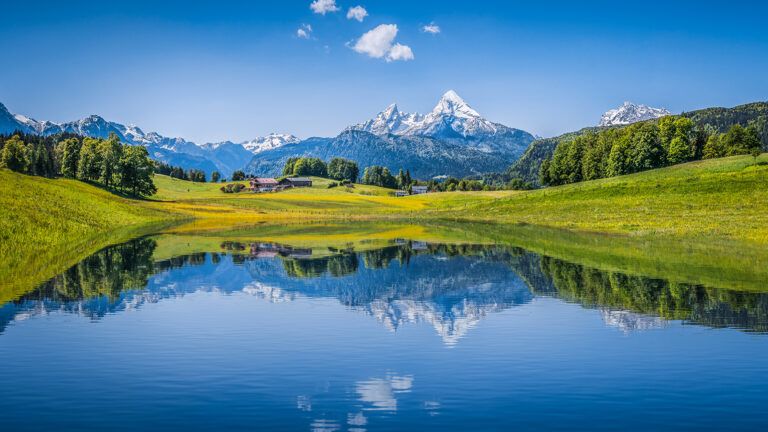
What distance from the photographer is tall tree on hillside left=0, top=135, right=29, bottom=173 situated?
15300 cm

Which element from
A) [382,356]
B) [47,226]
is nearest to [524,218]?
[47,226]

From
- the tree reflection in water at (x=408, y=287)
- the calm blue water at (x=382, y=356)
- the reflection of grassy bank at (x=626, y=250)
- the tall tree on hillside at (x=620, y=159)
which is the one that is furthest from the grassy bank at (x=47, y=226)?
the tall tree on hillside at (x=620, y=159)

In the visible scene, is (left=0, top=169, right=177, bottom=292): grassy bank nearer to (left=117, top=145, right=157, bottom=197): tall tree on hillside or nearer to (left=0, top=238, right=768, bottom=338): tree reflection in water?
(left=0, top=238, right=768, bottom=338): tree reflection in water

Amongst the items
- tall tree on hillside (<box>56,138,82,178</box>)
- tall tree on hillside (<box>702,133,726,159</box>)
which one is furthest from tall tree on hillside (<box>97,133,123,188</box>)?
tall tree on hillside (<box>702,133,726,159</box>)

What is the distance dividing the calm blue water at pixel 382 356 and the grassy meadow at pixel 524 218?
9174 millimetres

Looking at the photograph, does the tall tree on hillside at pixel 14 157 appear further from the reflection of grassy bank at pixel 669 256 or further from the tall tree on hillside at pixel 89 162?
the reflection of grassy bank at pixel 669 256

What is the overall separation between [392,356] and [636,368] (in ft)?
23.8

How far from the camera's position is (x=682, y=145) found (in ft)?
470

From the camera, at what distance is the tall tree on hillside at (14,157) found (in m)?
153

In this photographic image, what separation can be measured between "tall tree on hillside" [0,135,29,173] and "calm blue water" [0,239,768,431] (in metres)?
142

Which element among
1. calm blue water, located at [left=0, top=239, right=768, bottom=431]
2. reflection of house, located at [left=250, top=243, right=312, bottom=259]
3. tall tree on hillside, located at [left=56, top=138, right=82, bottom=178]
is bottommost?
calm blue water, located at [left=0, top=239, right=768, bottom=431]

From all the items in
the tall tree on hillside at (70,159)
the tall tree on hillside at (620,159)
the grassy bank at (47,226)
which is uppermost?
the tall tree on hillside at (70,159)

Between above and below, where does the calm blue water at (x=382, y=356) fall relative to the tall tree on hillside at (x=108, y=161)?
below

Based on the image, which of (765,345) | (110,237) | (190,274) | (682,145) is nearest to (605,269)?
(765,345)
